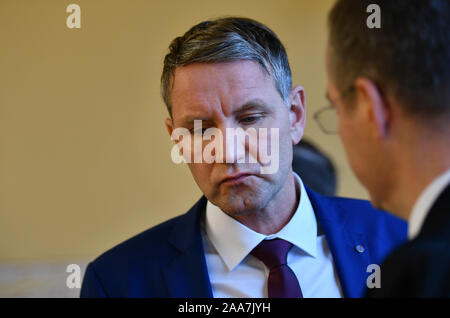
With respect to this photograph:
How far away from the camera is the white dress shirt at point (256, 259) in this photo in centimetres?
147

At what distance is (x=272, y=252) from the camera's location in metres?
1.50

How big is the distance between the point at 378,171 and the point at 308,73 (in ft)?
9.61

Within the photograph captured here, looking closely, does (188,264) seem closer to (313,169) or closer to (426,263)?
(426,263)

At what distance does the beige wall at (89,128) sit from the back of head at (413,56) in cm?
258

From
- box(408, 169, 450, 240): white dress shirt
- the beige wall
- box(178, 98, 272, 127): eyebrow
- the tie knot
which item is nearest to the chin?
the tie knot

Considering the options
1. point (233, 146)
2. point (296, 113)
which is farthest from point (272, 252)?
point (296, 113)

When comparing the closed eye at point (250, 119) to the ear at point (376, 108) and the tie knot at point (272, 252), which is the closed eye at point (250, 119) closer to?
the tie knot at point (272, 252)

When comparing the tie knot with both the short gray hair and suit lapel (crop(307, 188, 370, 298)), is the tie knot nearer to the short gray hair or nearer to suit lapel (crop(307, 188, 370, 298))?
suit lapel (crop(307, 188, 370, 298))

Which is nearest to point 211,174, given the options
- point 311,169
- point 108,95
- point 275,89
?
point 275,89

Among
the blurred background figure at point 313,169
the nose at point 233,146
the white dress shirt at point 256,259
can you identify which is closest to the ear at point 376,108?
the nose at point 233,146

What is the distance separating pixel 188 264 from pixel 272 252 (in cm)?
23

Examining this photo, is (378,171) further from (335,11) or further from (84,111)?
(84,111)

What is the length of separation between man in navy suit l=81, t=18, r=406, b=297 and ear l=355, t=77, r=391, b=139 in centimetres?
56

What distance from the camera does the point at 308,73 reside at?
379 centimetres
